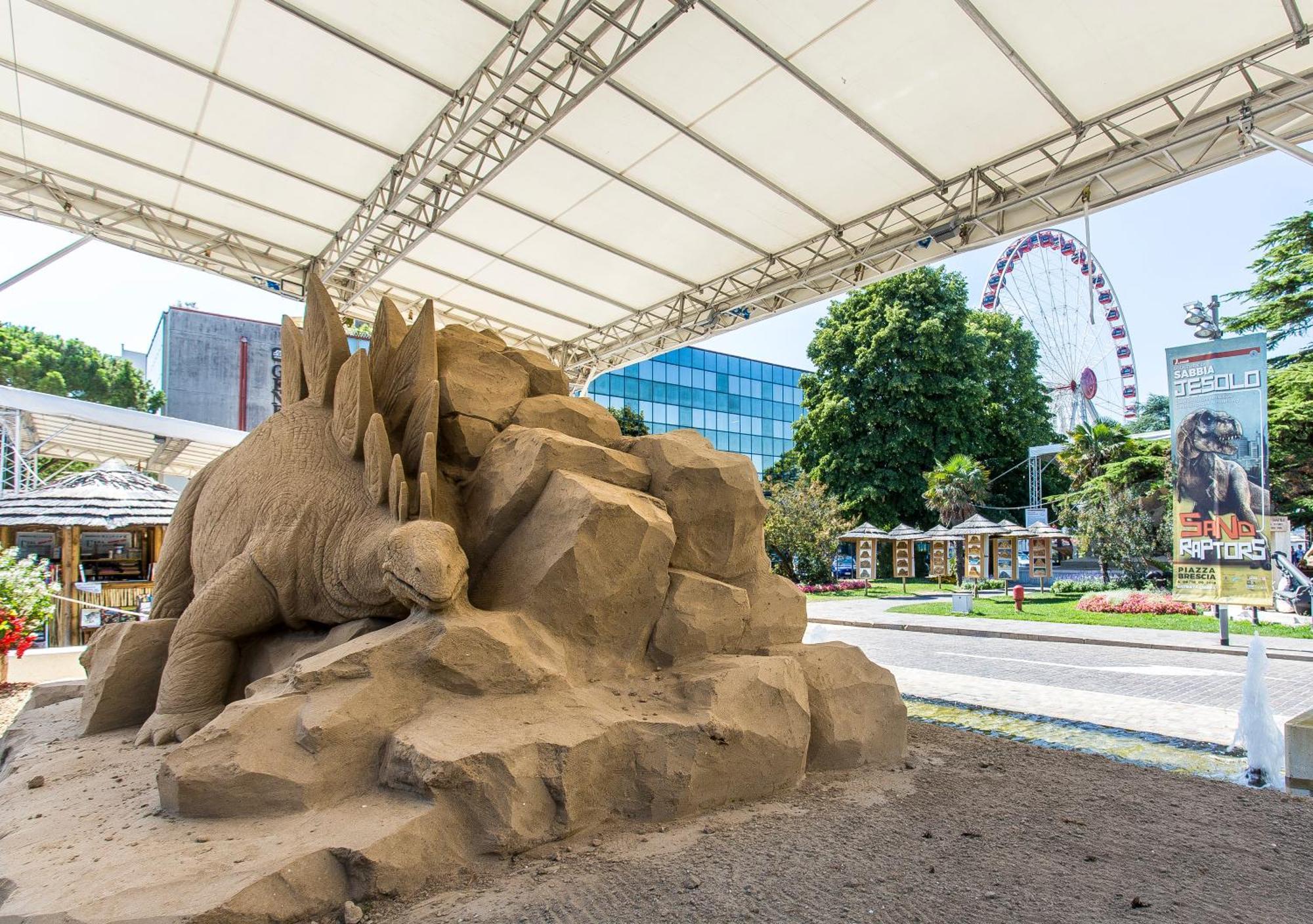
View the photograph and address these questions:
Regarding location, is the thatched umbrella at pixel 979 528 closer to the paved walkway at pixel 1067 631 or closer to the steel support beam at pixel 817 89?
the paved walkway at pixel 1067 631

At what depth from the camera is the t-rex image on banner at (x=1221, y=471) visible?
896 centimetres

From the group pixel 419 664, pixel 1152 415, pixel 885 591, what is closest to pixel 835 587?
pixel 885 591

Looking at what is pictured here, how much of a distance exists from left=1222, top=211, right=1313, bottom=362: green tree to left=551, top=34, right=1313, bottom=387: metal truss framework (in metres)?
14.1

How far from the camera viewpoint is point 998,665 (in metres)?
8.90

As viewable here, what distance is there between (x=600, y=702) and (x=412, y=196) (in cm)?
705

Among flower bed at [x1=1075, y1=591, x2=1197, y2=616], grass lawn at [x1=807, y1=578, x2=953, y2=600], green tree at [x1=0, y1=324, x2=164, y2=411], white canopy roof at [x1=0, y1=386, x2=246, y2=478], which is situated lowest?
grass lawn at [x1=807, y1=578, x2=953, y2=600]

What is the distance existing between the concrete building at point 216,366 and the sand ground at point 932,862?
27.5 metres

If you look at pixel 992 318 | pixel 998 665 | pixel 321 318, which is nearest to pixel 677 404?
pixel 992 318

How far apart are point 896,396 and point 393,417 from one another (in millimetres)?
22365

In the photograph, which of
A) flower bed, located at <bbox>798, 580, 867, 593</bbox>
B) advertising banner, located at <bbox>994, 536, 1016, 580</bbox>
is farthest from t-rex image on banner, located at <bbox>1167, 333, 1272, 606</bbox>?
flower bed, located at <bbox>798, 580, 867, 593</bbox>

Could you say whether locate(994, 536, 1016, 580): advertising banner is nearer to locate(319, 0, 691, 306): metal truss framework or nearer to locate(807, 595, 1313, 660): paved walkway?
locate(807, 595, 1313, 660): paved walkway

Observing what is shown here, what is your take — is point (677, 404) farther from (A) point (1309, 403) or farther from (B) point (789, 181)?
(B) point (789, 181)

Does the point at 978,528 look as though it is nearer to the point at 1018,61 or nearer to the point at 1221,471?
the point at 1221,471

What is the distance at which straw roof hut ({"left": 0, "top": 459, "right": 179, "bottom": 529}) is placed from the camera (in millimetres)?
8562
